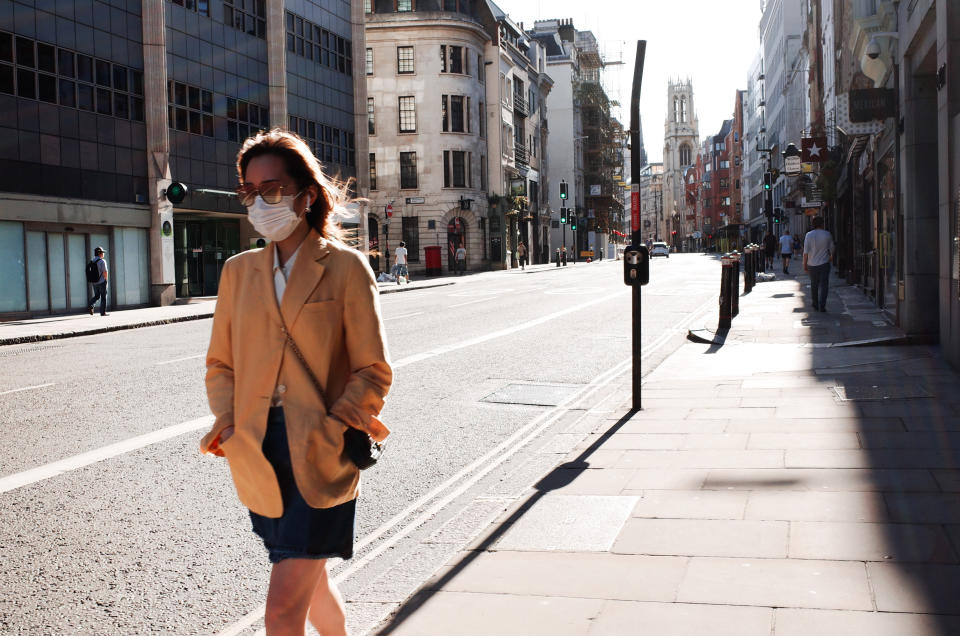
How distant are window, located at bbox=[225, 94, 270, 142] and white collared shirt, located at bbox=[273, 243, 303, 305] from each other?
1288 inches

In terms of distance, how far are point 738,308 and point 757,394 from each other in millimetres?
10944

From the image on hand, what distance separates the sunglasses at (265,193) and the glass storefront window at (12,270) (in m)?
23.4

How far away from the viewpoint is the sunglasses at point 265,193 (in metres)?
2.84

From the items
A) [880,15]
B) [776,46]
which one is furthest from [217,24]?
[776,46]

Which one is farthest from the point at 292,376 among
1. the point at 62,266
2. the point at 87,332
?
the point at 62,266

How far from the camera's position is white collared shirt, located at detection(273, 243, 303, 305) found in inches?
111

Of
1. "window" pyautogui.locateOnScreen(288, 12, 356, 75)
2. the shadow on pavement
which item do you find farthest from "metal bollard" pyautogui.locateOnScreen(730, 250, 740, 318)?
"window" pyautogui.locateOnScreen(288, 12, 356, 75)

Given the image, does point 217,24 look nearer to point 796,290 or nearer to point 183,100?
point 183,100

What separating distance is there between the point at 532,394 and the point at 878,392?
326 centimetres

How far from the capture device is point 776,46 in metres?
88.4

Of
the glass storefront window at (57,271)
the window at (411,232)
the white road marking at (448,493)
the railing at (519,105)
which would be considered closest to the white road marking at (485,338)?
the white road marking at (448,493)

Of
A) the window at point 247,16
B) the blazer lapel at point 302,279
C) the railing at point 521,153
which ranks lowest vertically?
the blazer lapel at point 302,279

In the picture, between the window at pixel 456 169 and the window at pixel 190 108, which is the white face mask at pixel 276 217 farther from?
the window at pixel 456 169

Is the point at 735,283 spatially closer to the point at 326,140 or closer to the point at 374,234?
the point at 326,140
